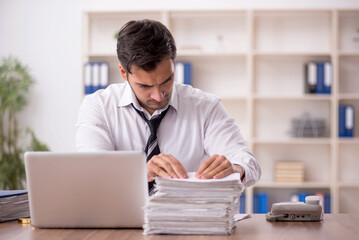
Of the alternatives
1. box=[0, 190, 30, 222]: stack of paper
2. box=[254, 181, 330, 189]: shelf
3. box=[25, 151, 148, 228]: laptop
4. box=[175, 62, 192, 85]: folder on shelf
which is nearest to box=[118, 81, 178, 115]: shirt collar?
box=[0, 190, 30, 222]: stack of paper

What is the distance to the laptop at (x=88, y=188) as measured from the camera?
60.2 inches

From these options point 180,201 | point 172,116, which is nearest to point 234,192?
point 180,201

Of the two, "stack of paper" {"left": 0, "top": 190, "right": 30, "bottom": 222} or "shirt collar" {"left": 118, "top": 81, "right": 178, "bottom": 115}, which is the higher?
"shirt collar" {"left": 118, "top": 81, "right": 178, "bottom": 115}

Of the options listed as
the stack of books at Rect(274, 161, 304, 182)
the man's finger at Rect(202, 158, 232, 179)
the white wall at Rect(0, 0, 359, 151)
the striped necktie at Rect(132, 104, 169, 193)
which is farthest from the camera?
the white wall at Rect(0, 0, 359, 151)

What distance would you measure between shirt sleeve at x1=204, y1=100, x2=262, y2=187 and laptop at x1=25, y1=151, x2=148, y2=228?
59 centimetres

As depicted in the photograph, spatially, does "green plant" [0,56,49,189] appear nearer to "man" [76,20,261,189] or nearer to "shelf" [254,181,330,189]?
"shelf" [254,181,330,189]

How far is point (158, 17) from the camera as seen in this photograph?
5.07 meters

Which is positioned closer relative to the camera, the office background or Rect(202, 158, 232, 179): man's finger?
Rect(202, 158, 232, 179): man's finger

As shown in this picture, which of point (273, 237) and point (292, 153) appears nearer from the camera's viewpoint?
point (273, 237)

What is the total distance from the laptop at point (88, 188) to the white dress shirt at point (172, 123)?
2.29 feet

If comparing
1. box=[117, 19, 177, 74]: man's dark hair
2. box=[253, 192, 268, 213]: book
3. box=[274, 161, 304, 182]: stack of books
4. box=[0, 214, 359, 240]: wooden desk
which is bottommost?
box=[253, 192, 268, 213]: book

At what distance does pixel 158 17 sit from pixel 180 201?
12.3 feet

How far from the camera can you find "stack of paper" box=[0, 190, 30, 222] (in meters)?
1.78

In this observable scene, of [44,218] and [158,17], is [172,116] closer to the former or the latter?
[44,218]
